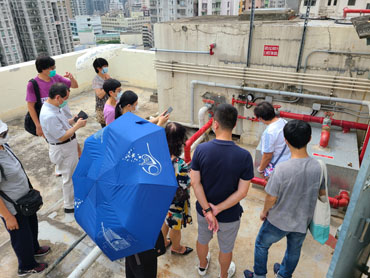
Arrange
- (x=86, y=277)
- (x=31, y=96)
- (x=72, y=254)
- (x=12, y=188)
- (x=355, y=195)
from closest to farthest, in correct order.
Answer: (x=355, y=195) < (x=12, y=188) < (x=86, y=277) < (x=72, y=254) < (x=31, y=96)

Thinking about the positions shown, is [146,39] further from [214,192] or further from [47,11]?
[214,192]

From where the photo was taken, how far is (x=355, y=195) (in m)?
1.30

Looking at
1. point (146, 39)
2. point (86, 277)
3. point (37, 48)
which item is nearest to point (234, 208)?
point (86, 277)

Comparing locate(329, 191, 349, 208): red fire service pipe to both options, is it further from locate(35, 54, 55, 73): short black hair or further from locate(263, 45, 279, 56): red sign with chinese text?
locate(35, 54, 55, 73): short black hair

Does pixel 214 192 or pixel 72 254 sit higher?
pixel 214 192

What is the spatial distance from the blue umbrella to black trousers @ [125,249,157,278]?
0.33 meters

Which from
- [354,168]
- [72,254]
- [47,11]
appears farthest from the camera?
[47,11]

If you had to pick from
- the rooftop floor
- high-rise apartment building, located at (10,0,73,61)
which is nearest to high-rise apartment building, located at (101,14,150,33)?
high-rise apartment building, located at (10,0,73,61)

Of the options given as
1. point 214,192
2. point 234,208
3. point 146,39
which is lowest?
point 146,39

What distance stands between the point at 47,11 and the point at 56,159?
200 ft

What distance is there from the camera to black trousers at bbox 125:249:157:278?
2064mm

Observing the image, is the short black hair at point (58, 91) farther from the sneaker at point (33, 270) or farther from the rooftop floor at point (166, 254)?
the sneaker at point (33, 270)

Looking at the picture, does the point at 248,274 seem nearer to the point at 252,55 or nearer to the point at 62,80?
the point at 252,55

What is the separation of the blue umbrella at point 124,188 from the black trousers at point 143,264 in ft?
1.08
